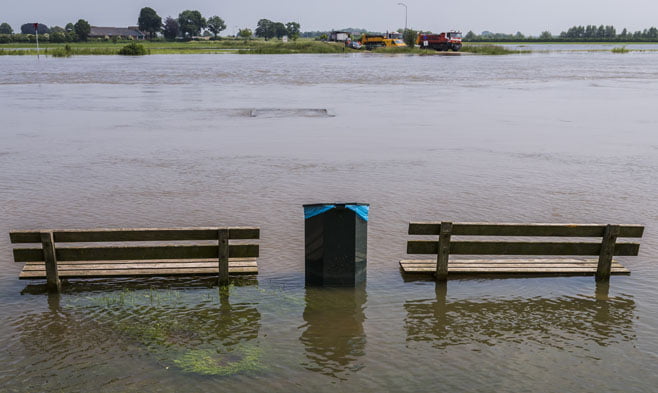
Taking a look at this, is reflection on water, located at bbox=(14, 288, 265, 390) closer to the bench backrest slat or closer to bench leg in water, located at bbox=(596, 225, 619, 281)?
the bench backrest slat

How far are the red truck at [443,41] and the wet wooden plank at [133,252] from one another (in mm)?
Answer: 128756

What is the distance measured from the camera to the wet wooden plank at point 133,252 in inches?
391

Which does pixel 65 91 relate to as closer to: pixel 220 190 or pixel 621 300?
pixel 220 190

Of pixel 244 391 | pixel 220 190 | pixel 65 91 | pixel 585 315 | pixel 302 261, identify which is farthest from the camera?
pixel 65 91

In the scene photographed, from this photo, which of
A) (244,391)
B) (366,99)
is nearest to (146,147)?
(244,391)

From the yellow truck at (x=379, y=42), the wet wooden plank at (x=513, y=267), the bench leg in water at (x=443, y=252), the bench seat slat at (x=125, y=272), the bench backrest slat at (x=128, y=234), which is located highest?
the yellow truck at (x=379, y=42)

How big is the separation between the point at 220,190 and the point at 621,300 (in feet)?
33.1

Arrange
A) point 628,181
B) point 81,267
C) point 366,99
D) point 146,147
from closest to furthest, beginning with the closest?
1. point 81,267
2. point 628,181
3. point 146,147
4. point 366,99

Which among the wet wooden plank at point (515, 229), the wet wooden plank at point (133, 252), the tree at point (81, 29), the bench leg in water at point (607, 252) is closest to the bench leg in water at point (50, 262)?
the wet wooden plank at point (133, 252)

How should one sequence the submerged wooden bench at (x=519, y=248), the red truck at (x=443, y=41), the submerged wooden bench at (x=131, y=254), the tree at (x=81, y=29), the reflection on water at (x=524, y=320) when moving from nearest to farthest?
the reflection on water at (x=524, y=320) → the submerged wooden bench at (x=131, y=254) → the submerged wooden bench at (x=519, y=248) → the red truck at (x=443, y=41) → the tree at (x=81, y=29)

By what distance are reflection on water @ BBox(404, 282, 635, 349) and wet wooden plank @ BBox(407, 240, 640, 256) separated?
69 cm

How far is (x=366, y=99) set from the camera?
133 ft

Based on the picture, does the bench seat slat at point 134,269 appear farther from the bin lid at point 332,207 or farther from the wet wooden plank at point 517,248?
the wet wooden plank at point 517,248

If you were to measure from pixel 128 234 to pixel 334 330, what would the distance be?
343cm
